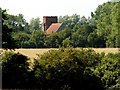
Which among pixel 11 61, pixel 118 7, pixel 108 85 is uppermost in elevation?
pixel 118 7

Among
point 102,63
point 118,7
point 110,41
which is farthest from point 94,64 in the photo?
point 110,41

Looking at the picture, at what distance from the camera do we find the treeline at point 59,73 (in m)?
20.5

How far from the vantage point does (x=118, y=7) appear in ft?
191

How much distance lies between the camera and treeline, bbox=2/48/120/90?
2052 cm

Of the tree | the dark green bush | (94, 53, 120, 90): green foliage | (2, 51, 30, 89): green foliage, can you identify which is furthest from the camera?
the tree

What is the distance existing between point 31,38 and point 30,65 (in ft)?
176

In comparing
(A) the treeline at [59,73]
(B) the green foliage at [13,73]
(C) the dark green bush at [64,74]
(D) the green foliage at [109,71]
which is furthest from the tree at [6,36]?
(D) the green foliage at [109,71]

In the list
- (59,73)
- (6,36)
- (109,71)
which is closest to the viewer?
(59,73)

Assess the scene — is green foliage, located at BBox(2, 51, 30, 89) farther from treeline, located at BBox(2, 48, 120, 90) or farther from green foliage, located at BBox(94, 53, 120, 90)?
→ green foliage, located at BBox(94, 53, 120, 90)

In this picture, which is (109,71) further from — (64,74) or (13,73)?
(13,73)

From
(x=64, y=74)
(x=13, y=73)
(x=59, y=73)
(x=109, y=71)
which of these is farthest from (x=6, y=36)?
(x=109, y=71)

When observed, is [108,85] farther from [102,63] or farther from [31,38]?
[31,38]

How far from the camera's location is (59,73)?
67.5 ft

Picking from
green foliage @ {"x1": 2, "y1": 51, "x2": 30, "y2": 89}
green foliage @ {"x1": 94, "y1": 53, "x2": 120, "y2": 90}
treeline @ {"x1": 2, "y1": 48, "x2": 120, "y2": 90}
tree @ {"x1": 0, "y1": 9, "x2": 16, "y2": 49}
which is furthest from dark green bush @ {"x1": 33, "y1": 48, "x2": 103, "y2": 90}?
tree @ {"x1": 0, "y1": 9, "x2": 16, "y2": 49}
